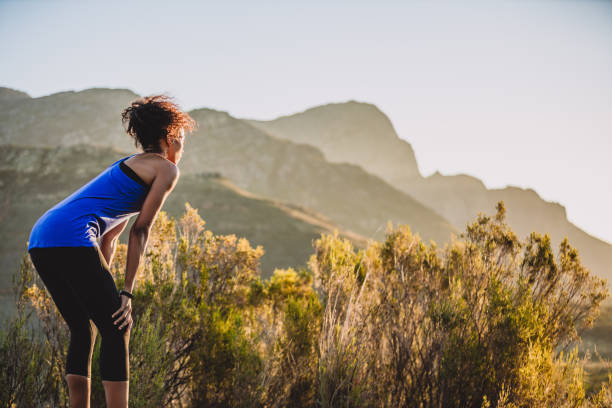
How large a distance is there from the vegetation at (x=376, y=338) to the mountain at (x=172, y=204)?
24284 millimetres

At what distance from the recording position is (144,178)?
67.7 inches

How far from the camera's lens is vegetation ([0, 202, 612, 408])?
271 centimetres

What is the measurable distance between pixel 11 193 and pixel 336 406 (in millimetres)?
41700

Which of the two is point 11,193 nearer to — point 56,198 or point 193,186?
point 56,198

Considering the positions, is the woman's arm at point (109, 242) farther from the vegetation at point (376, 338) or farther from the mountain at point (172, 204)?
the mountain at point (172, 204)

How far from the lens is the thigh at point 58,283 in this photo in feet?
5.24

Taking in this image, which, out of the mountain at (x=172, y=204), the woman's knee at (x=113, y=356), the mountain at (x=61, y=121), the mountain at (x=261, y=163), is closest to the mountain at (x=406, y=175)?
the mountain at (x=261, y=163)

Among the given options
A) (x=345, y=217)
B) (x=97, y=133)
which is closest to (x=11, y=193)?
(x=345, y=217)

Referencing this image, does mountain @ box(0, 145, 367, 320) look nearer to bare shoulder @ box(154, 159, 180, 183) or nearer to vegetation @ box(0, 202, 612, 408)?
vegetation @ box(0, 202, 612, 408)

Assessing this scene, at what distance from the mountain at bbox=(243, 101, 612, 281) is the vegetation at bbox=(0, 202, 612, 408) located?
107 meters

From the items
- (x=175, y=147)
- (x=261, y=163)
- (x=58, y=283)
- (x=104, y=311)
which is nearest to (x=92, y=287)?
(x=104, y=311)

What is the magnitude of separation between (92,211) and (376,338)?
8.18 ft

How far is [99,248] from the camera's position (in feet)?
5.47

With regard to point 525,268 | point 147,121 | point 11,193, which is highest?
point 147,121
